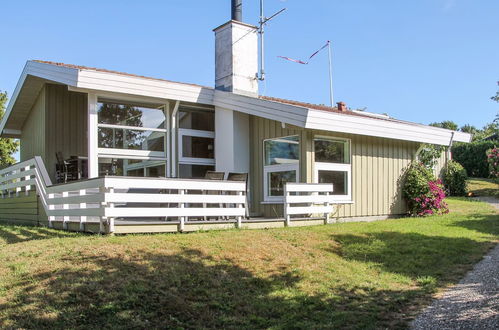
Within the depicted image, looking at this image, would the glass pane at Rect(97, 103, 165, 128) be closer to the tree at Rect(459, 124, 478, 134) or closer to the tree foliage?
the tree foliage

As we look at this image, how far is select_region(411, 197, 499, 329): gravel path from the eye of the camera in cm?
510

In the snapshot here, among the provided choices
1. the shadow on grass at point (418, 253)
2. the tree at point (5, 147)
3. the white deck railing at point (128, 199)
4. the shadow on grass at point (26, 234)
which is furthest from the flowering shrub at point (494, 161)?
the tree at point (5, 147)

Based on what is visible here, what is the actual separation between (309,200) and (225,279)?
4.58 metres

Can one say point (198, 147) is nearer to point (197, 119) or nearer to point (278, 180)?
point (197, 119)

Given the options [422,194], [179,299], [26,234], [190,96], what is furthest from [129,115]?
[422,194]

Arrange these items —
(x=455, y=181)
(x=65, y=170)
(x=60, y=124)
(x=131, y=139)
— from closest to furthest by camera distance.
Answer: (x=131, y=139)
(x=65, y=170)
(x=60, y=124)
(x=455, y=181)

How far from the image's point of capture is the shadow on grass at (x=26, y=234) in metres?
8.50

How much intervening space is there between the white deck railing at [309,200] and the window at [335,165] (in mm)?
424

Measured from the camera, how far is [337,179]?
1156 cm

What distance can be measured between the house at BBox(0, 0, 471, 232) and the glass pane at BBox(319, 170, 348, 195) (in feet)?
0.09

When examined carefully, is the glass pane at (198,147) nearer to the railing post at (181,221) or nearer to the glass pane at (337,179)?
the glass pane at (337,179)

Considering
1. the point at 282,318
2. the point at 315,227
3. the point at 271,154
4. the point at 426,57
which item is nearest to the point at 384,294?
the point at 282,318

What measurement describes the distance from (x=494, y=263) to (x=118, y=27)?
1152cm

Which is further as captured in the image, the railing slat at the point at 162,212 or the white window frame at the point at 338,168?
the white window frame at the point at 338,168
